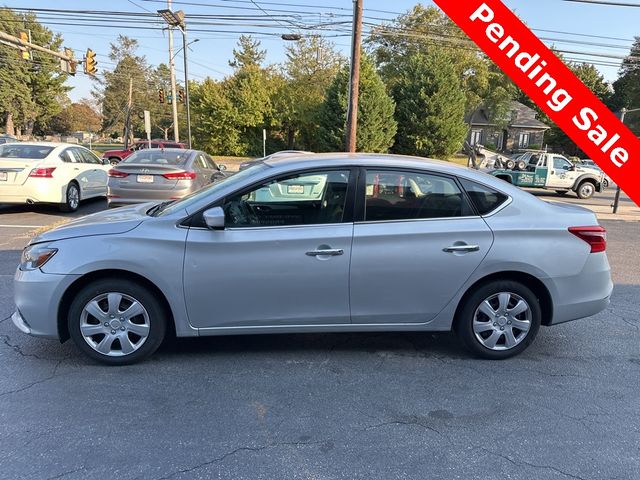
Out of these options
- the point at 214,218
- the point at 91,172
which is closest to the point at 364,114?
the point at 91,172

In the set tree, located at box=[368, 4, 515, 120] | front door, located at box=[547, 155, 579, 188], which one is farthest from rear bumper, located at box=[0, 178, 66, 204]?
tree, located at box=[368, 4, 515, 120]

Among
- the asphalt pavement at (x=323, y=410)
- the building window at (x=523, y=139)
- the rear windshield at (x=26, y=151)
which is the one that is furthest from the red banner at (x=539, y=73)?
the building window at (x=523, y=139)

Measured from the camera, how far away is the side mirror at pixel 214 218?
335 cm

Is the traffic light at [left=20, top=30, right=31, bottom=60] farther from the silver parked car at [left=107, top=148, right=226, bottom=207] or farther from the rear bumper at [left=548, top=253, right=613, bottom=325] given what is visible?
the rear bumper at [left=548, top=253, right=613, bottom=325]

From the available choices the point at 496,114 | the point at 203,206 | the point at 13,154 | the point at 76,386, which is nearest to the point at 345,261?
the point at 203,206

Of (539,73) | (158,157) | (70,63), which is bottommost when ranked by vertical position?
(158,157)

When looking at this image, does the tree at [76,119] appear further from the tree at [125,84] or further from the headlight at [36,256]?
the headlight at [36,256]

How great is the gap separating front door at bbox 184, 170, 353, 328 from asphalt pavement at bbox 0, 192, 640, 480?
0.45 m

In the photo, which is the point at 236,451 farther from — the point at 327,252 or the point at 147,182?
the point at 147,182

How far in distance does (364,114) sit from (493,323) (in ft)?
89.5

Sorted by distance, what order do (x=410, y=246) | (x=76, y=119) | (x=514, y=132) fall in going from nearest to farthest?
1. (x=410, y=246)
2. (x=514, y=132)
3. (x=76, y=119)

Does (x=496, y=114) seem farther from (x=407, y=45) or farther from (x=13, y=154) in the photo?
(x=13, y=154)

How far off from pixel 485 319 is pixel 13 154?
388 inches

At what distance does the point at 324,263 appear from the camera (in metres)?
3.45
